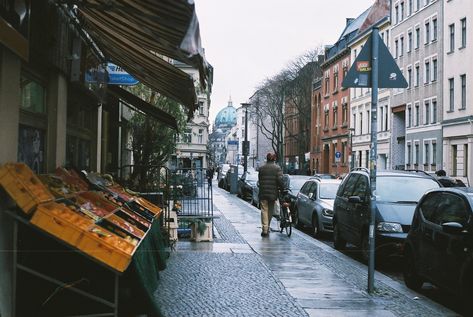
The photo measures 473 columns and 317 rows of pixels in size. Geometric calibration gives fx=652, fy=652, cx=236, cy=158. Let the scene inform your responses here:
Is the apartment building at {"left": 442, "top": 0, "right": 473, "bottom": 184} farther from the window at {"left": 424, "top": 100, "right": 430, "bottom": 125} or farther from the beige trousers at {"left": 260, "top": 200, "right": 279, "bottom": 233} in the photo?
the beige trousers at {"left": 260, "top": 200, "right": 279, "bottom": 233}

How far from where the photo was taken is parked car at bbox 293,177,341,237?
16141 millimetres

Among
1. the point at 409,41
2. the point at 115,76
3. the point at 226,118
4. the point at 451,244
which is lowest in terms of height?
the point at 451,244

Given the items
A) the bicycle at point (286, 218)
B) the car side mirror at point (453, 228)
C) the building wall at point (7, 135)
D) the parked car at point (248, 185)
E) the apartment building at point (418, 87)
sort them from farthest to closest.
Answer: the apartment building at point (418, 87), the parked car at point (248, 185), the bicycle at point (286, 218), the car side mirror at point (453, 228), the building wall at point (7, 135)

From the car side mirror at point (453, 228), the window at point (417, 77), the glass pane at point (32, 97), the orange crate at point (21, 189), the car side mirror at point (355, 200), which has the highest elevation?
the window at point (417, 77)

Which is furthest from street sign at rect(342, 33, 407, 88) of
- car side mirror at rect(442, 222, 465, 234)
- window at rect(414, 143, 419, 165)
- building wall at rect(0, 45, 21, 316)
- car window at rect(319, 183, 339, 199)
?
window at rect(414, 143, 419, 165)

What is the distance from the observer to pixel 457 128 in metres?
43.6

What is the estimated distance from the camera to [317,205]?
16656 mm

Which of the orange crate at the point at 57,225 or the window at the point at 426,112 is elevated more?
the window at the point at 426,112

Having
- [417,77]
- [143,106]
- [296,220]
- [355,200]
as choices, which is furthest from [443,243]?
[417,77]

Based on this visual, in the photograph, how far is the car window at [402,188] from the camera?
40.3ft

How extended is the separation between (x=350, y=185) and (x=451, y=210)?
16.8ft

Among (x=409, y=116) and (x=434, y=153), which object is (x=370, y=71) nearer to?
(x=434, y=153)

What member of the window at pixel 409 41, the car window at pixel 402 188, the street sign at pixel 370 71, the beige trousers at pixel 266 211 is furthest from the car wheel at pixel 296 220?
the window at pixel 409 41

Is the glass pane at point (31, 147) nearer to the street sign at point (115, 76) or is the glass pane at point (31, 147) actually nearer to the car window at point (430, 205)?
the street sign at point (115, 76)
